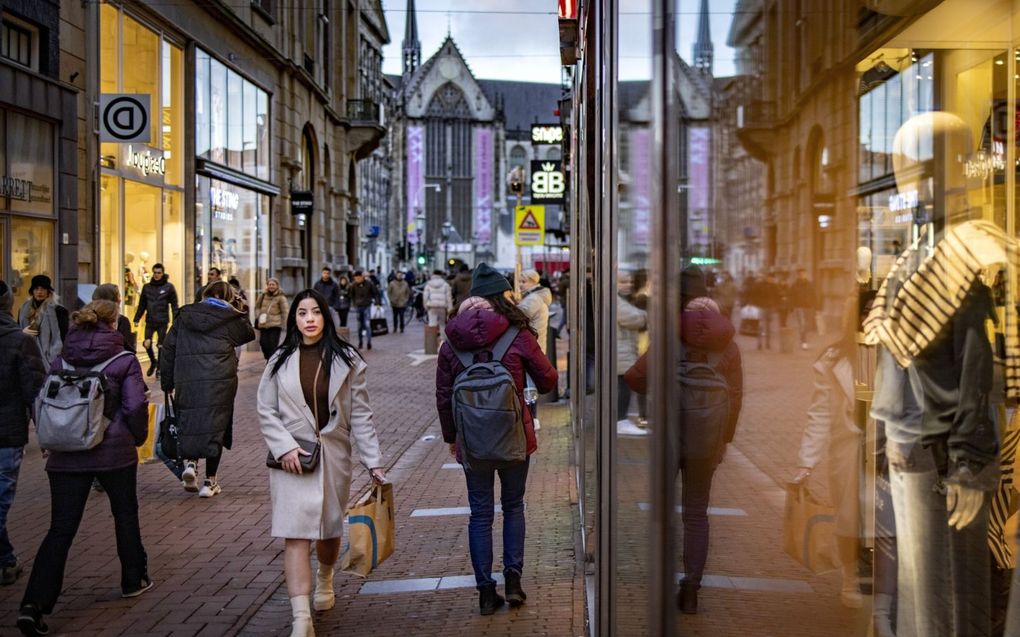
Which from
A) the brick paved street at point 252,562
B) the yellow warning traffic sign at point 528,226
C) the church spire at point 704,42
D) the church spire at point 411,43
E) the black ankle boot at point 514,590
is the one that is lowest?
the brick paved street at point 252,562

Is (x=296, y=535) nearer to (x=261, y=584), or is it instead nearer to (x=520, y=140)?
(x=261, y=584)

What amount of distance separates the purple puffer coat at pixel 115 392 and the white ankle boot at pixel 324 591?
1157 millimetres

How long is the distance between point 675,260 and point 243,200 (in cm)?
2361

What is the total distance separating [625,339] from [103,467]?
3506 millimetres

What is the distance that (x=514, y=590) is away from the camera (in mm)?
5277

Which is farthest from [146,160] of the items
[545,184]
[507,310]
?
[507,310]

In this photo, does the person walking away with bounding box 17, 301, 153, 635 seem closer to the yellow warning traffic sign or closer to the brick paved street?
the brick paved street

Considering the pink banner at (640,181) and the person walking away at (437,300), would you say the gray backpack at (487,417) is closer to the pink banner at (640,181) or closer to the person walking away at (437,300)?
the pink banner at (640,181)

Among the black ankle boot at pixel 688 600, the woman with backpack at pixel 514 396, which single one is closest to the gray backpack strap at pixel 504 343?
the woman with backpack at pixel 514 396

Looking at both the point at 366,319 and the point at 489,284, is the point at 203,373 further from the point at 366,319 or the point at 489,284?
the point at 366,319

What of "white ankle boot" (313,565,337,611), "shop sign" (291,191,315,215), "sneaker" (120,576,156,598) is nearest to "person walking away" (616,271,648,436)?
"white ankle boot" (313,565,337,611)

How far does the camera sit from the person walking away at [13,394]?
223 inches

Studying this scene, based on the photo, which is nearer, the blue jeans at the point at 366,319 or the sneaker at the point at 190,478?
the sneaker at the point at 190,478

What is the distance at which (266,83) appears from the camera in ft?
83.4
